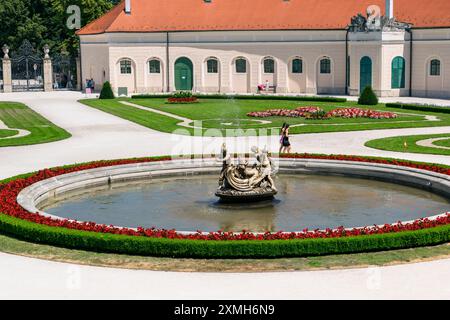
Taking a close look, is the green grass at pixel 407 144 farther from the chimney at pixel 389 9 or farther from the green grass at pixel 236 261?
the chimney at pixel 389 9

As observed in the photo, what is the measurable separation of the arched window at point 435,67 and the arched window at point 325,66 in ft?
31.3

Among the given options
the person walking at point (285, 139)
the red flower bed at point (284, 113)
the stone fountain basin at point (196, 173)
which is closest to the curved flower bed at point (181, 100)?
the red flower bed at point (284, 113)

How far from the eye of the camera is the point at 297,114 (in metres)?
51.0

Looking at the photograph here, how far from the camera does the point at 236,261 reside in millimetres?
17750

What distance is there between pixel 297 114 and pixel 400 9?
24.2 m

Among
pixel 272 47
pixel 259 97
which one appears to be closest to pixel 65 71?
pixel 272 47

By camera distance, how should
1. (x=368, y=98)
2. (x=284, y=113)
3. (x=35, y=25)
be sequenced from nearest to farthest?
(x=284, y=113)
(x=368, y=98)
(x=35, y=25)

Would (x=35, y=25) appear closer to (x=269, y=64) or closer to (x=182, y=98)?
(x=269, y=64)

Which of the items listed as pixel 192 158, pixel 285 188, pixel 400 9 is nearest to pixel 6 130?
pixel 192 158

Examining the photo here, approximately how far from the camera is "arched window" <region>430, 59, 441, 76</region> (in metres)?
66.0

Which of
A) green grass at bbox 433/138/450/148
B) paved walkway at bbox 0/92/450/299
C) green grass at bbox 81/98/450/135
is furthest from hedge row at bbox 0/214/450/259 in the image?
green grass at bbox 81/98/450/135

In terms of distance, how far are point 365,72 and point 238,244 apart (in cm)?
5229

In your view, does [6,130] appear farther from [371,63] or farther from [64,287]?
[371,63]

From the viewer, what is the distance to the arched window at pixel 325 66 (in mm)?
71250
